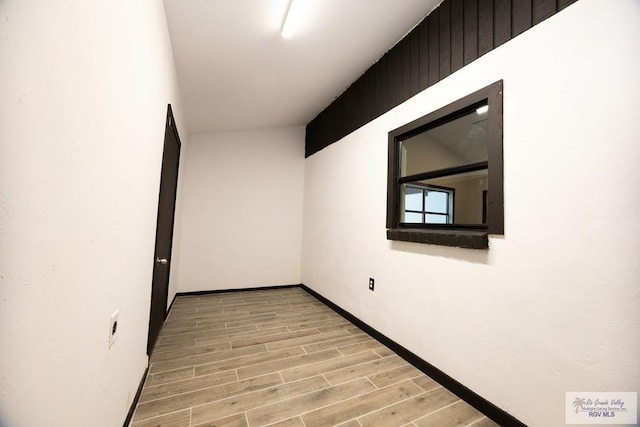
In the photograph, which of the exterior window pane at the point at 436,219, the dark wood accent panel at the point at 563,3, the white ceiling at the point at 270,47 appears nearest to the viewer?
the dark wood accent panel at the point at 563,3

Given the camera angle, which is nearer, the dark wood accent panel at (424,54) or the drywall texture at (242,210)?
the dark wood accent panel at (424,54)

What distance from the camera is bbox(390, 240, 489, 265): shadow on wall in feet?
5.19

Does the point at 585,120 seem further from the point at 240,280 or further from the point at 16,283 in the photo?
the point at 240,280

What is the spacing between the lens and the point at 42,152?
55cm

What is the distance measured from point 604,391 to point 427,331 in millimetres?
936

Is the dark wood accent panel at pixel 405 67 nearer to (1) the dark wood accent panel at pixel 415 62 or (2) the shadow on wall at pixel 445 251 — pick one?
(1) the dark wood accent panel at pixel 415 62

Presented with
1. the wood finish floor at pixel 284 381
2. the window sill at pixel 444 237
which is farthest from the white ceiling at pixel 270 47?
the wood finish floor at pixel 284 381

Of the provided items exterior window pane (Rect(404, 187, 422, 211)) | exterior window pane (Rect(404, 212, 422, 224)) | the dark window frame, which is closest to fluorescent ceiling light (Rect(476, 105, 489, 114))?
the dark window frame

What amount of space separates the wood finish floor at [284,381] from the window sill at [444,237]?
3.39ft

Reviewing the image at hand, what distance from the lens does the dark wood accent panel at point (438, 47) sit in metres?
1.46

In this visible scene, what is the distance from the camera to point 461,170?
182cm

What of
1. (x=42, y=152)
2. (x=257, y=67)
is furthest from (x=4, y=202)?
(x=257, y=67)

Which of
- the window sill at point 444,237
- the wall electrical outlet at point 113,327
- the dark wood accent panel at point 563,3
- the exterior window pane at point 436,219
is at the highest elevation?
the dark wood accent panel at point 563,3

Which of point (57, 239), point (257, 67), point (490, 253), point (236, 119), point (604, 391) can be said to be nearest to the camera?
point (57, 239)
